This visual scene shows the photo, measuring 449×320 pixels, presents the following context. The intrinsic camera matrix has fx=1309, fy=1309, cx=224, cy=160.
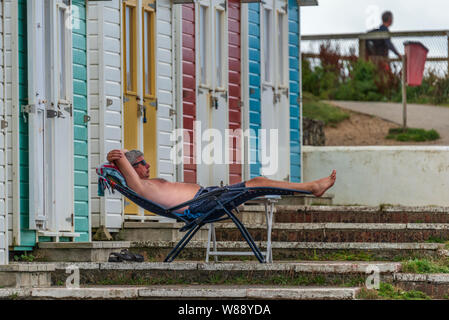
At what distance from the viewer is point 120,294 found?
28.7ft

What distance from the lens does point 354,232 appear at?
1188 cm

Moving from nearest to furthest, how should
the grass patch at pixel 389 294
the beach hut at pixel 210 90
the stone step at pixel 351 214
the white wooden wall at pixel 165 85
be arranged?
the grass patch at pixel 389 294 < the stone step at pixel 351 214 < the white wooden wall at pixel 165 85 < the beach hut at pixel 210 90

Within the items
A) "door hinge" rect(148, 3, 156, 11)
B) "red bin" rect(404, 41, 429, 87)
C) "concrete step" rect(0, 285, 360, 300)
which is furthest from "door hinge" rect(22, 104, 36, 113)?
"red bin" rect(404, 41, 429, 87)

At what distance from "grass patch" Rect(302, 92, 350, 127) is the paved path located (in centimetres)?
52

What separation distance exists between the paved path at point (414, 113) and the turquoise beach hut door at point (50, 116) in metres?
8.35

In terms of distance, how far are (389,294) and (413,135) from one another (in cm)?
1037

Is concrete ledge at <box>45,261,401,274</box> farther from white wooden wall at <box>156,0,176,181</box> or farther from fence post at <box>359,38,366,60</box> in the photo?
fence post at <box>359,38,366,60</box>

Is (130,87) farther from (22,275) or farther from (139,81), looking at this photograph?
(22,275)

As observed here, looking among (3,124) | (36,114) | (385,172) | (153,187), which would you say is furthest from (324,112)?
(3,124)

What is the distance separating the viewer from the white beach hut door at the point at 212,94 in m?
14.1

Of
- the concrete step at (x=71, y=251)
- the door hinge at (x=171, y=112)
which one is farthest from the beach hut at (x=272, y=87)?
the concrete step at (x=71, y=251)

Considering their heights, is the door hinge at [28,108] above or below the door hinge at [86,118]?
above

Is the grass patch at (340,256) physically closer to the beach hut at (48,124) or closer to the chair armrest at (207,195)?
the chair armrest at (207,195)
